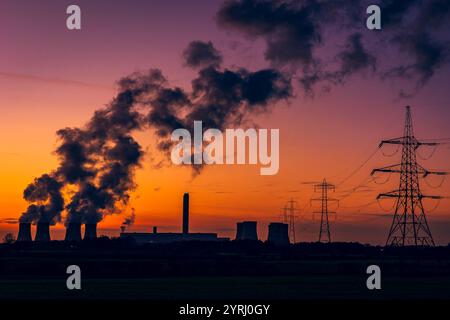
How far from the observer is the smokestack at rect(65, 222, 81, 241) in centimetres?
16627

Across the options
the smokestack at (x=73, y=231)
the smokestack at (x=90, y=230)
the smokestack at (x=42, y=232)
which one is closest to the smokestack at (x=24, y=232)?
the smokestack at (x=42, y=232)

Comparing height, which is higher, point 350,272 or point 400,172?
point 400,172

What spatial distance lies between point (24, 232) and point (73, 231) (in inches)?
524

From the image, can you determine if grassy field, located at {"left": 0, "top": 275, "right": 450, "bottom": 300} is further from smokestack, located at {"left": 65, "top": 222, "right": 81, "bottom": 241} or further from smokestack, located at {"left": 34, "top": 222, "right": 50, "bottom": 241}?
smokestack, located at {"left": 34, "top": 222, "right": 50, "bottom": 241}

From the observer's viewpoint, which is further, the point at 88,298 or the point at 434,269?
the point at 434,269

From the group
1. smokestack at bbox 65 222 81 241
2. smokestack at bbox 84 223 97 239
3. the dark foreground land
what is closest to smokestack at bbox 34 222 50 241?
smokestack at bbox 65 222 81 241

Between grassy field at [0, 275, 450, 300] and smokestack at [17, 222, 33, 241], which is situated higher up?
smokestack at [17, 222, 33, 241]

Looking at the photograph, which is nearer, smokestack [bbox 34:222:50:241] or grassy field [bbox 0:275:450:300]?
grassy field [bbox 0:275:450:300]

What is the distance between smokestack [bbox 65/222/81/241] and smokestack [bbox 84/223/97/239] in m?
1.72

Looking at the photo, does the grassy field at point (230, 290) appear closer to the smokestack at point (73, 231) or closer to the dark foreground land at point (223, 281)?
the dark foreground land at point (223, 281)
